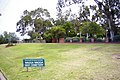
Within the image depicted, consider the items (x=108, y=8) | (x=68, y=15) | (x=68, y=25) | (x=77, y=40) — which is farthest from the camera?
(x=68, y=15)

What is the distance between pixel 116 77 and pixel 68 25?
176ft

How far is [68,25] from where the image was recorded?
63.4 meters

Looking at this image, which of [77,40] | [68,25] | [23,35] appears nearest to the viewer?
[77,40]

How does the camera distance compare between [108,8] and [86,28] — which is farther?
[86,28]

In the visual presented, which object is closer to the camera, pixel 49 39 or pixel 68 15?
pixel 49 39

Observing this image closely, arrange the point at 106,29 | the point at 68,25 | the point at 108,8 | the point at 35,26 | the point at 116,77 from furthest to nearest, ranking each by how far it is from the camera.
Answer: the point at 35,26
the point at 68,25
the point at 106,29
the point at 108,8
the point at 116,77

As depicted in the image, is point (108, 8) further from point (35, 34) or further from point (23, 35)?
point (23, 35)

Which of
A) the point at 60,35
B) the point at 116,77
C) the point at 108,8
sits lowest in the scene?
Answer: the point at 116,77

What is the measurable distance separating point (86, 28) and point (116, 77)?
1749 inches

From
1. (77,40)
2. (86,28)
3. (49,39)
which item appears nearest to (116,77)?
(77,40)

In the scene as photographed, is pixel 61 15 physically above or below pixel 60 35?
above

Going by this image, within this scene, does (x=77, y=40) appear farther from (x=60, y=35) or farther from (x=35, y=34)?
(x=35, y=34)

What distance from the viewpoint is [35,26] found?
75.7 metres

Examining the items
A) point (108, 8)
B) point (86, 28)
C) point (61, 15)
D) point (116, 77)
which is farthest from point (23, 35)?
point (116, 77)
